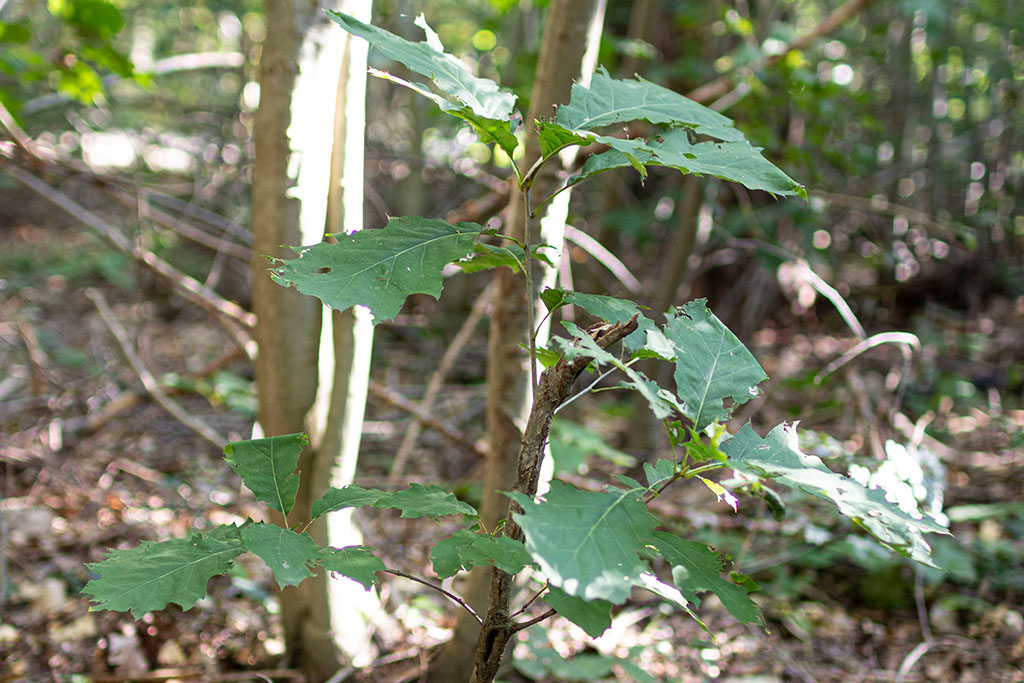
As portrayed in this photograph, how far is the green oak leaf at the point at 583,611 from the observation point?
0.89m

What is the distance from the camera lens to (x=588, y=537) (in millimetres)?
784

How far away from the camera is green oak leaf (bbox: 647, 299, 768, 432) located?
35.9 inches

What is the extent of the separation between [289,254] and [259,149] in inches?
10.0

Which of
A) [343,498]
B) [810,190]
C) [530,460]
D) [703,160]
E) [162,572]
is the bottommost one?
[162,572]

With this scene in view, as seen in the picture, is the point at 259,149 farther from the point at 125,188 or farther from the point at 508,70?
the point at 508,70

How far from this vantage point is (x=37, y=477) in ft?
9.37

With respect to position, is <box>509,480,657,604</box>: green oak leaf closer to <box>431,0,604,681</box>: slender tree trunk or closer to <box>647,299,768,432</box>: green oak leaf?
<box>647,299,768,432</box>: green oak leaf

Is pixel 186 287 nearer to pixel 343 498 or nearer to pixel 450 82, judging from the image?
pixel 343 498

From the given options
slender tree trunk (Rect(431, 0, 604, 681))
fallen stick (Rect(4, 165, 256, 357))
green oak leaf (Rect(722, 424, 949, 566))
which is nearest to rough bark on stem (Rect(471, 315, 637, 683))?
green oak leaf (Rect(722, 424, 949, 566))

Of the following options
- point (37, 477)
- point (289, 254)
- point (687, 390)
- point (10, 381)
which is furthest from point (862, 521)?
point (10, 381)

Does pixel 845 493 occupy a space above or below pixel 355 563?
above

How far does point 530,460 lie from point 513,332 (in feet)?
2.56

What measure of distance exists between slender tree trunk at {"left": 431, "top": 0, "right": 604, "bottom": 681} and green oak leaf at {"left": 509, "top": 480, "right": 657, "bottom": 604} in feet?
2.84

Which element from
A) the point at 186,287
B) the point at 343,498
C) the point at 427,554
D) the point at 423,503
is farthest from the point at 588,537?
the point at 427,554
